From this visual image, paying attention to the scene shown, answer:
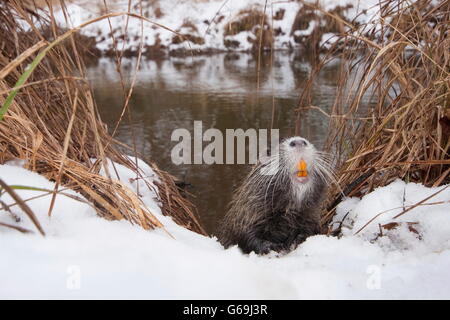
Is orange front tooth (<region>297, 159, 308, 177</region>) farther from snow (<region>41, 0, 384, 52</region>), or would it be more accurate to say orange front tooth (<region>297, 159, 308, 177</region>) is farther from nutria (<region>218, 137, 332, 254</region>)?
snow (<region>41, 0, 384, 52</region>)

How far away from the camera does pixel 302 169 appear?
7.29 feet

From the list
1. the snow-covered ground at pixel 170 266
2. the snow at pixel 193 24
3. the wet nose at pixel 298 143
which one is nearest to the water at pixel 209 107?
the wet nose at pixel 298 143

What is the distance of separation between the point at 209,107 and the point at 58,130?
571cm

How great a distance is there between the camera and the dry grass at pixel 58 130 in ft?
5.31

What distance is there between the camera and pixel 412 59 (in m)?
2.82

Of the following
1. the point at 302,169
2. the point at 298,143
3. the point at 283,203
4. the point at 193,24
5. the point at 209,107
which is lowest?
the point at 209,107

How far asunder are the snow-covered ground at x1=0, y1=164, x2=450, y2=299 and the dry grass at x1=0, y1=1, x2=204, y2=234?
141 millimetres

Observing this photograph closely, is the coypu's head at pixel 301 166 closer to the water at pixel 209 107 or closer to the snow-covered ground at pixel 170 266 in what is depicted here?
the snow-covered ground at pixel 170 266

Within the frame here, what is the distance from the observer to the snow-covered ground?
118 centimetres

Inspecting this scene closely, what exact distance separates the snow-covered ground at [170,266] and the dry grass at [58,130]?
0.14 metres

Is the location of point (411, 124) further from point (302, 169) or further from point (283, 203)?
point (283, 203)

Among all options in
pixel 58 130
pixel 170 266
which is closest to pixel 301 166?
pixel 170 266

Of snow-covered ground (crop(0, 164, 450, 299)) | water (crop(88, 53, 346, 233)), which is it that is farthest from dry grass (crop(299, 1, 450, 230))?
water (crop(88, 53, 346, 233))
